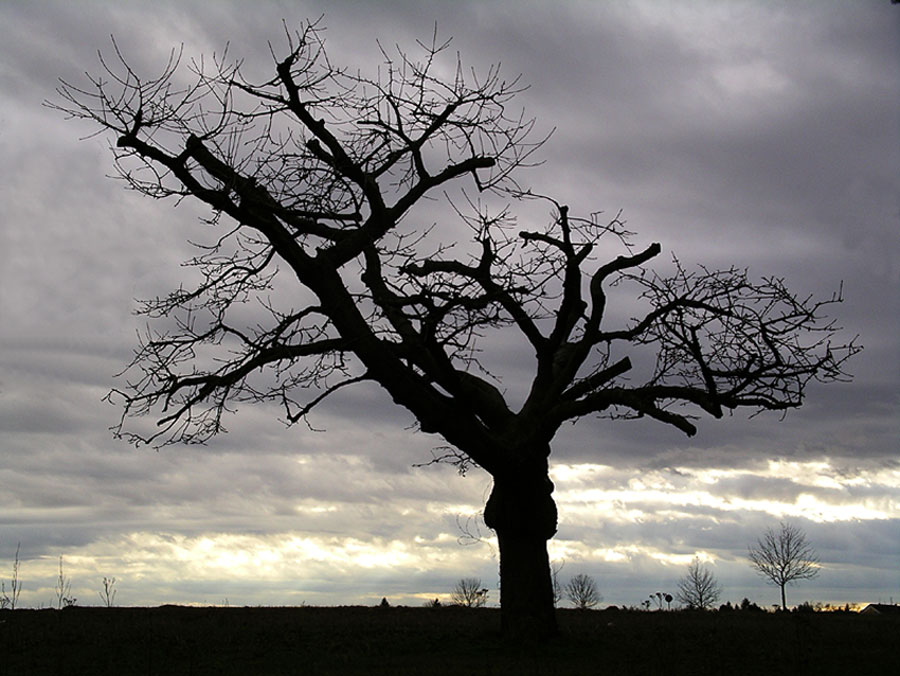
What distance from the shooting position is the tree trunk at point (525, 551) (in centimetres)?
1393

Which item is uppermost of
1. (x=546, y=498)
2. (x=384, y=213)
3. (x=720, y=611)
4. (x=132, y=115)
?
(x=132, y=115)

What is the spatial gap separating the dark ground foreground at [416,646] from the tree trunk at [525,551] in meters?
0.40

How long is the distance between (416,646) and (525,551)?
2200 mm

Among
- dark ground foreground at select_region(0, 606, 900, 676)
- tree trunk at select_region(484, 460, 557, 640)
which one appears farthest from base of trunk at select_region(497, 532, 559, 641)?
dark ground foreground at select_region(0, 606, 900, 676)

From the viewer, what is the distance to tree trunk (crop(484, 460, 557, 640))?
13.9 metres

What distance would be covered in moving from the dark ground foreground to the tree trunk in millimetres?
401

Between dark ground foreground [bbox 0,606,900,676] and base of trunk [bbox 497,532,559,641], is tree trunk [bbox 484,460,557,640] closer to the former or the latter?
base of trunk [bbox 497,532,559,641]

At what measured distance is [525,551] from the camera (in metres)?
14.2

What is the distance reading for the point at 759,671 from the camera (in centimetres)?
1167

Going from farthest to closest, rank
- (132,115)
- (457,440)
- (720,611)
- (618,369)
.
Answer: (720,611) < (618,369) < (457,440) < (132,115)

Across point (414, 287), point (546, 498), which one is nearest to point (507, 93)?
point (414, 287)

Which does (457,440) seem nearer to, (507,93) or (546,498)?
(546,498)

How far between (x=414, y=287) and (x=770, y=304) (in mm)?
5677

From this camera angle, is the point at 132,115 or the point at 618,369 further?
the point at 618,369
